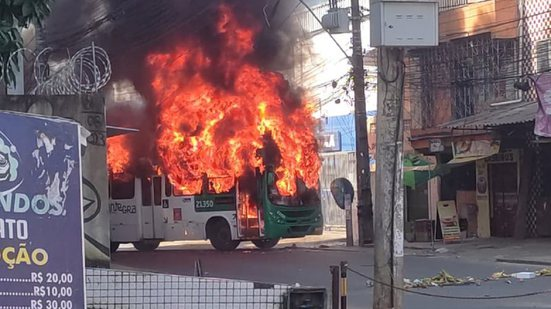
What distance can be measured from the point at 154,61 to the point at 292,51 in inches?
155

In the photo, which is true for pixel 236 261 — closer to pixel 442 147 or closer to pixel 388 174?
pixel 442 147

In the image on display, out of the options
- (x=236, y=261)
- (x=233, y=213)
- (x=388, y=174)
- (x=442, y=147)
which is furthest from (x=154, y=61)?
(x=388, y=174)

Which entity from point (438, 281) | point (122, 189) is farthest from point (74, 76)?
point (122, 189)

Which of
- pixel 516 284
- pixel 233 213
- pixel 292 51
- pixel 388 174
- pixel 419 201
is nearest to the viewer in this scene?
pixel 388 174

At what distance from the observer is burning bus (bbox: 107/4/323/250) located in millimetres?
21703

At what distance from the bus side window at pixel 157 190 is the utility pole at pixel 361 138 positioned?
18.3ft

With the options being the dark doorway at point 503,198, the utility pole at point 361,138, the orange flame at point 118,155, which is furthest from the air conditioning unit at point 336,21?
the orange flame at point 118,155

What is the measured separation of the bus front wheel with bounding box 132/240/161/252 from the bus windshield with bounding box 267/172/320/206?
166 inches

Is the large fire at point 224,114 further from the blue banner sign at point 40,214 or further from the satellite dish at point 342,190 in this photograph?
the blue banner sign at point 40,214

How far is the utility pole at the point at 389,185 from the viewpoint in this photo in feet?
28.5

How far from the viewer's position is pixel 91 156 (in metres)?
10.6

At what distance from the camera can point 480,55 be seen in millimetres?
24266

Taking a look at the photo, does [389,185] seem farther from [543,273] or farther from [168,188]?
[168,188]

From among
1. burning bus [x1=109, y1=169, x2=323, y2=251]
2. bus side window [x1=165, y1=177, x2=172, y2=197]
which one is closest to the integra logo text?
burning bus [x1=109, y1=169, x2=323, y2=251]
